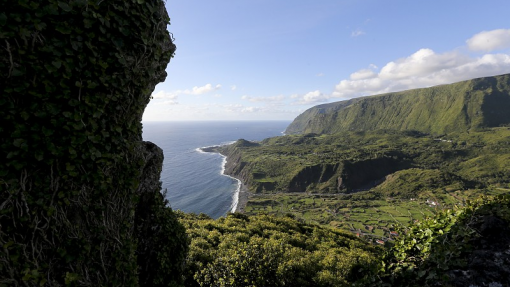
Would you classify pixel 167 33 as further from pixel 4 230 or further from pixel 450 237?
pixel 450 237

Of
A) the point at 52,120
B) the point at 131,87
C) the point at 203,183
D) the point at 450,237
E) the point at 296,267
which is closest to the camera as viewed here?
the point at 52,120

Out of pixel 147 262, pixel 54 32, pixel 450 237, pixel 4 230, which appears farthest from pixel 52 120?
pixel 450 237

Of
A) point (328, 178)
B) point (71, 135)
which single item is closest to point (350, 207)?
point (328, 178)

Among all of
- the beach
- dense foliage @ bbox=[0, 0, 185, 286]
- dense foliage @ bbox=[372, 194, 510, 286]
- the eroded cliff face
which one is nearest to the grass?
the beach

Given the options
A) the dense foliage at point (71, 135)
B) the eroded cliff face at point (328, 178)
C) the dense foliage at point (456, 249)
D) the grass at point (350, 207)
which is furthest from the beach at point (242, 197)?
the dense foliage at point (71, 135)

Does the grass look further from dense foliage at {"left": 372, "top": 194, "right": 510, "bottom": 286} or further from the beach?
dense foliage at {"left": 372, "top": 194, "right": 510, "bottom": 286}

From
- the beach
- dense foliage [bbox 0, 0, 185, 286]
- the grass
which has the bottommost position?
the grass

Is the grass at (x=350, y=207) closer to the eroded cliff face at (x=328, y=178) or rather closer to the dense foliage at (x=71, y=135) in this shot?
the eroded cliff face at (x=328, y=178)

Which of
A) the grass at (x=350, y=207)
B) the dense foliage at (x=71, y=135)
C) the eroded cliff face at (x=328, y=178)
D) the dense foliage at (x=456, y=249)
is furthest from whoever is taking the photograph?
the eroded cliff face at (x=328, y=178)
